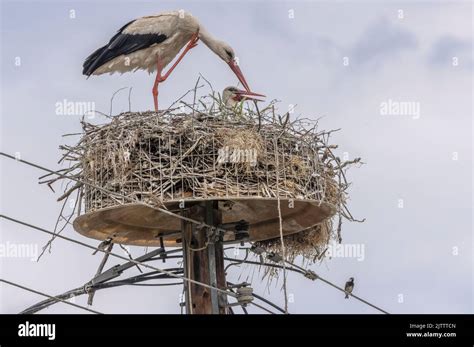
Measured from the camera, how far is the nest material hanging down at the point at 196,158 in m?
9.40

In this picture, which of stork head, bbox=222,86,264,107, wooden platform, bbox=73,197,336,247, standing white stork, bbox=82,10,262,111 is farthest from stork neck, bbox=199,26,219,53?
wooden platform, bbox=73,197,336,247

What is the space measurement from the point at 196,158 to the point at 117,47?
2.93m

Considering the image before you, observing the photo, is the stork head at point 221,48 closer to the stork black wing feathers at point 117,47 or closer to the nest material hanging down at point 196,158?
the stork black wing feathers at point 117,47

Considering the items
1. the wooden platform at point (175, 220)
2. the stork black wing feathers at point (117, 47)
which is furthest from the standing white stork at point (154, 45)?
the wooden platform at point (175, 220)

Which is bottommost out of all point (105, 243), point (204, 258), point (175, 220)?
point (204, 258)

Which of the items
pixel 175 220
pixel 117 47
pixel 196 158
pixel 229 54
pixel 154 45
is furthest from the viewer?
pixel 229 54

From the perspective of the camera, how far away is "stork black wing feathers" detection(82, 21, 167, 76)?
472 inches

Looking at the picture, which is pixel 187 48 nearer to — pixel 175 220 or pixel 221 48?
pixel 221 48

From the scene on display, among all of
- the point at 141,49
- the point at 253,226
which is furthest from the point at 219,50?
the point at 253,226

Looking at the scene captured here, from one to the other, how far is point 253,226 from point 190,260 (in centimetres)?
91

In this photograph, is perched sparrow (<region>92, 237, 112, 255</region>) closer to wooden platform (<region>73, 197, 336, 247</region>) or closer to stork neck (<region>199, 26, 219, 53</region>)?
wooden platform (<region>73, 197, 336, 247</region>)

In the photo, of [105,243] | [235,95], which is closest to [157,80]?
[235,95]

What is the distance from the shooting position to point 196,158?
31.1ft
